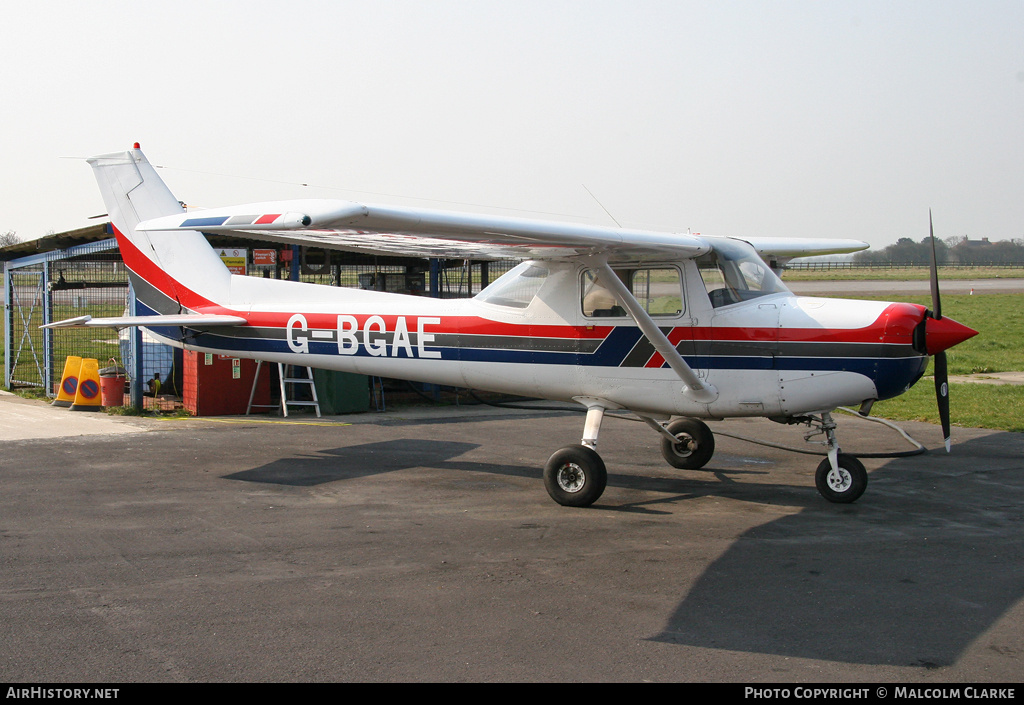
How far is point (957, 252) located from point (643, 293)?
430ft

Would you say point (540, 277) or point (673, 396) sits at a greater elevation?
point (540, 277)

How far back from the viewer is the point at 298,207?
5.21 metres

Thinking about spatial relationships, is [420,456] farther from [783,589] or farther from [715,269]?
[783,589]

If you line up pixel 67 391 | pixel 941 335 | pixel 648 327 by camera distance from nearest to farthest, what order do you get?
pixel 941 335
pixel 648 327
pixel 67 391

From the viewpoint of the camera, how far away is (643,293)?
8086 millimetres

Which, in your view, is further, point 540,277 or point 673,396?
point 540,277

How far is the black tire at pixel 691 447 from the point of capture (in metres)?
9.38

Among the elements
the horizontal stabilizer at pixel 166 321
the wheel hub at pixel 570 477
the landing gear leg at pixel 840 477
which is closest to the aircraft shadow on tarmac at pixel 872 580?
the landing gear leg at pixel 840 477

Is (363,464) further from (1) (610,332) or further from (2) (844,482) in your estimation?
(2) (844,482)

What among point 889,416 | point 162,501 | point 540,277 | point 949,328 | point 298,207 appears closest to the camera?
point 298,207

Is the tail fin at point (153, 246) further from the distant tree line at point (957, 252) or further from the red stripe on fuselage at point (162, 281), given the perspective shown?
the distant tree line at point (957, 252)

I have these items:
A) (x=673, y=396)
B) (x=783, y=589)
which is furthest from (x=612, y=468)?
(x=783, y=589)

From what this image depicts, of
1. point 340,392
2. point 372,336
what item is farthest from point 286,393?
point 372,336

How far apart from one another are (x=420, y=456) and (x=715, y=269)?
4.21 meters
